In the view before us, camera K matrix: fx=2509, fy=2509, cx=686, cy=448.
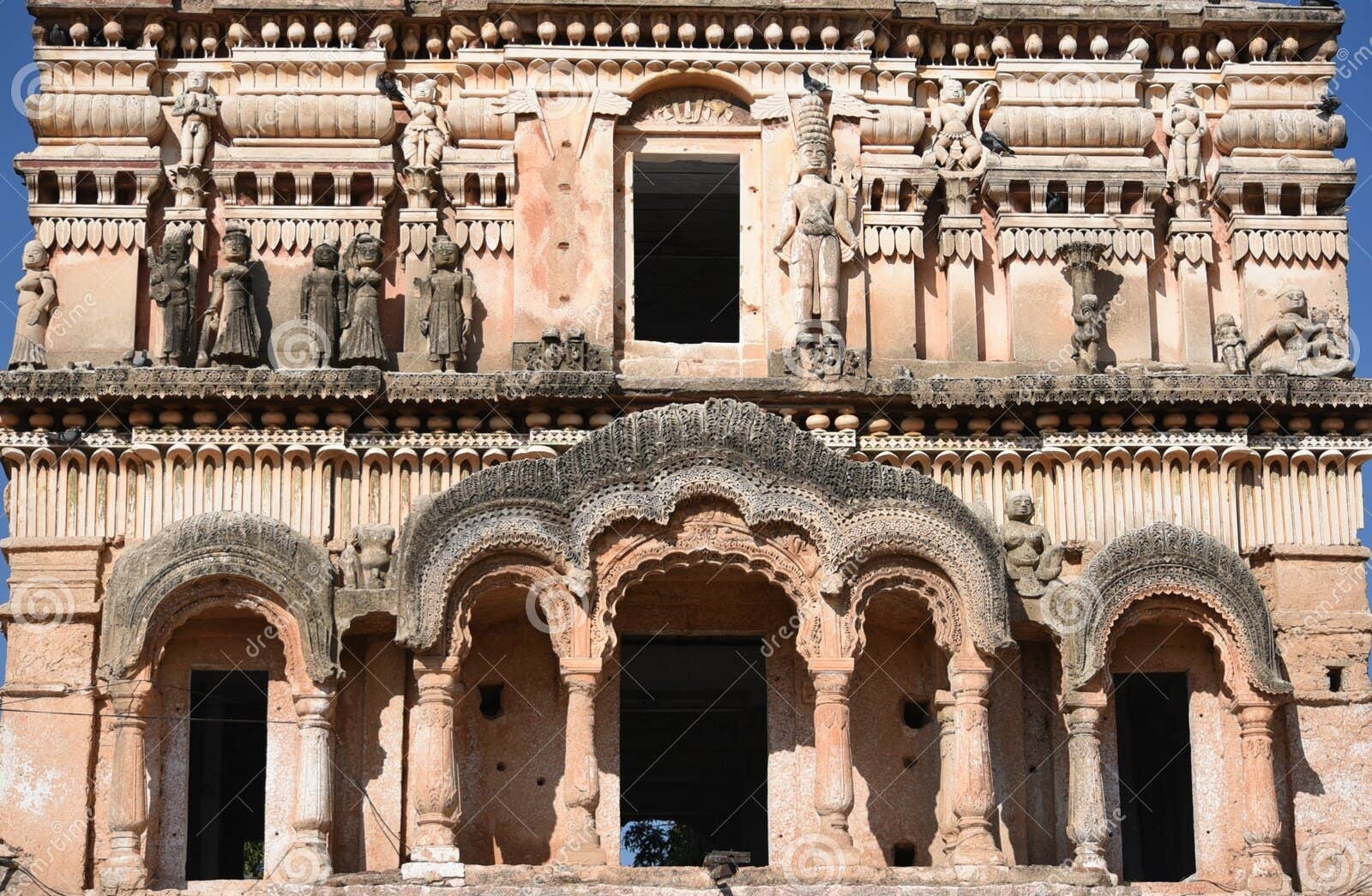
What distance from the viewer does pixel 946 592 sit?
2305 centimetres

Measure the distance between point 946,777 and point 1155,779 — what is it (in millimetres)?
5450

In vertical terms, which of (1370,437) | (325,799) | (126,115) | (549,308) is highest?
(126,115)

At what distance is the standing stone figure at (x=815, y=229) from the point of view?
2523cm

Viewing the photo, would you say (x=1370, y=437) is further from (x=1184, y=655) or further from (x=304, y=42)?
(x=304, y=42)

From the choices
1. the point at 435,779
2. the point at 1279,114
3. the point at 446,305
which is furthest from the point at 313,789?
the point at 1279,114

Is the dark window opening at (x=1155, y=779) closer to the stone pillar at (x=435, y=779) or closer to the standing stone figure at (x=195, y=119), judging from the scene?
the stone pillar at (x=435, y=779)

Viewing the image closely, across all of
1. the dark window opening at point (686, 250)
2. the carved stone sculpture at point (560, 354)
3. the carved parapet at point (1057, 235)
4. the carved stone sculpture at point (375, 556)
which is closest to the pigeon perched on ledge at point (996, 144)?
the carved parapet at point (1057, 235)

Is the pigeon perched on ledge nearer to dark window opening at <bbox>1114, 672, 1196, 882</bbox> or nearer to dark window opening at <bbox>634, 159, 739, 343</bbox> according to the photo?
dark window opening at <bbox>634, 159, 739, 343</bbox>

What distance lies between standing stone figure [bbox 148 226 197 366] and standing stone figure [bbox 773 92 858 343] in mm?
5935

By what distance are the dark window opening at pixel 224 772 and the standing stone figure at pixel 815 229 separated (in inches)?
279

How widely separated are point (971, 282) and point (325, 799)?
844 centimetres

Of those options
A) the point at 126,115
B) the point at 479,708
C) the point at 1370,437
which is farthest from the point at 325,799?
the point at 1370,437

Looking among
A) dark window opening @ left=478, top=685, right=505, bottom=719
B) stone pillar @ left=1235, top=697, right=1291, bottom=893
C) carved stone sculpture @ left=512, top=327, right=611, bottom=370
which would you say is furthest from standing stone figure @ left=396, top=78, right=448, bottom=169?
stone pillar @ left=1235, top=697, right=1291, bottom=893

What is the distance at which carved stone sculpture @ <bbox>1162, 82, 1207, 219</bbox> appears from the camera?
86.0 feet
